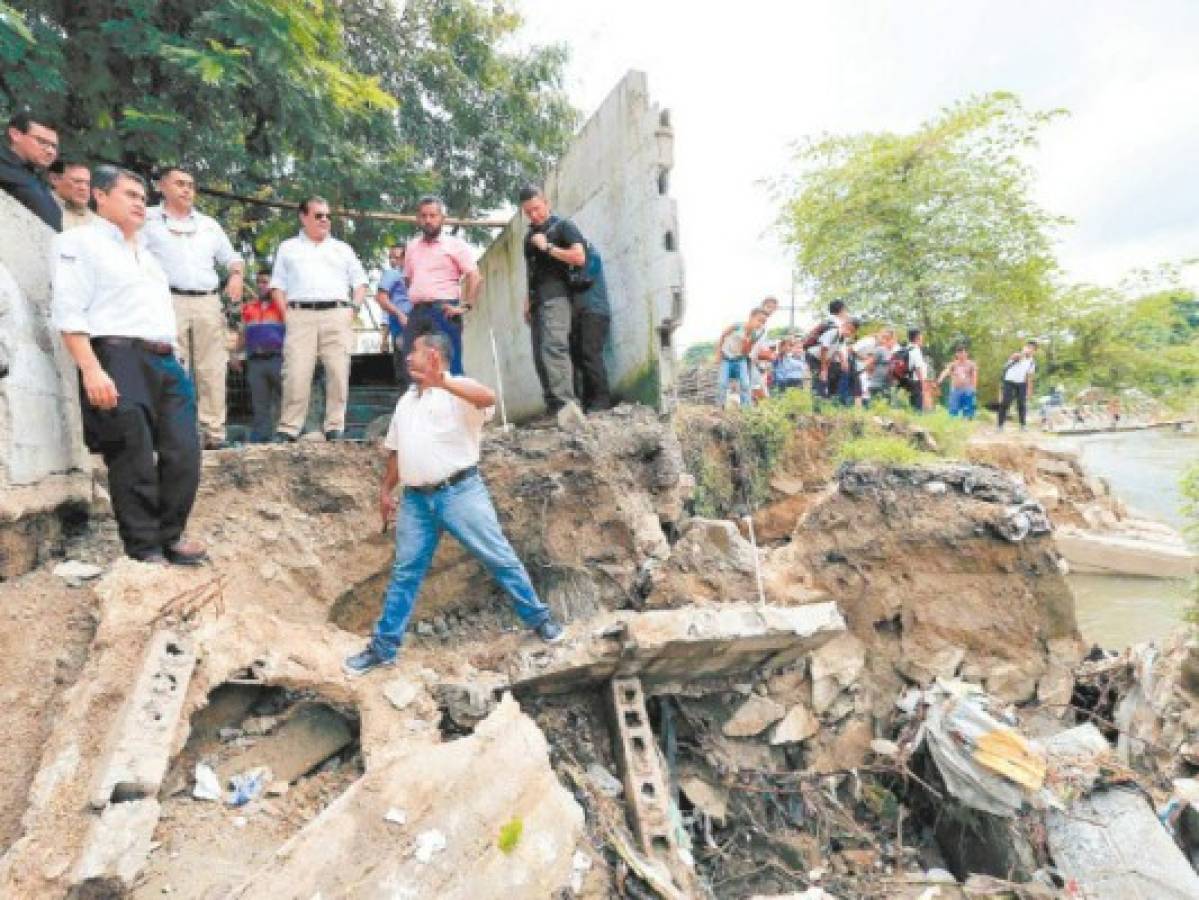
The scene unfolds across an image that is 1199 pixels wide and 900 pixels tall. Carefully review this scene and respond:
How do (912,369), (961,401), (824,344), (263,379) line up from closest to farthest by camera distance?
(263,379), (824,344), (912,369), (961,401)

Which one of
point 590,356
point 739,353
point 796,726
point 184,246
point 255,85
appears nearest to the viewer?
point 184,246

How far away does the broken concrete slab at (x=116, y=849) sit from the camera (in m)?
1.96

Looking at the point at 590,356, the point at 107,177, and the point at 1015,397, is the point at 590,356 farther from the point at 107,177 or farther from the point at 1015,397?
the point at 1015,397

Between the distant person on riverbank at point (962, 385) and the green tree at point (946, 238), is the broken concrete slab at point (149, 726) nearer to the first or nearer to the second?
the distant person on riverbank at point (962, 385)

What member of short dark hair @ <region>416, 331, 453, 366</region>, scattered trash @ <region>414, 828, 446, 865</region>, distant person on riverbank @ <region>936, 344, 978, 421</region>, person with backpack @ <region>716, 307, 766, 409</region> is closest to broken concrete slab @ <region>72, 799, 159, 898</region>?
scattered trash @ <region>414, 828, 446, 865</region>

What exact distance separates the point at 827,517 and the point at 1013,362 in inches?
335

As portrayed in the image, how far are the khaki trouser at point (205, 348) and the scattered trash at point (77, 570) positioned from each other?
138cm

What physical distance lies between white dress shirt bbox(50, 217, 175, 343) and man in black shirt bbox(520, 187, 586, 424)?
2574 millimetres

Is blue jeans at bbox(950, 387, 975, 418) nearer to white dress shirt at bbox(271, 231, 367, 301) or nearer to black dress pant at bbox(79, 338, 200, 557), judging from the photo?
white dress shirt at bbox(271, 231, 367, 301)

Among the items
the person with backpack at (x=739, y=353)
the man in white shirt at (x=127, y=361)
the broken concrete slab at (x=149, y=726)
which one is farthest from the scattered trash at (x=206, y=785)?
the person with backpack at (x=739, y=353)

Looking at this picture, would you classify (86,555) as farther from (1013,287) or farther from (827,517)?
(1013,287)

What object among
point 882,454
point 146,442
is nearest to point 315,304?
point 146,442

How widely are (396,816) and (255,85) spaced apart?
638cm

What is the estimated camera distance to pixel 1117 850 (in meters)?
4.30
